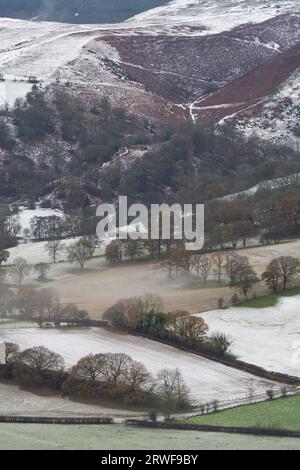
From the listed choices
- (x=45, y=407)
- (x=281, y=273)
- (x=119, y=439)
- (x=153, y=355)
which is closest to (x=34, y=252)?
(x=281, y=273)

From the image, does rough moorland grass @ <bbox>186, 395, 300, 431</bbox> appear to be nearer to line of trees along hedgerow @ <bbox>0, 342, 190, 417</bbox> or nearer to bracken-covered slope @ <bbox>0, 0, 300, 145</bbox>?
line of trees along hedgerow @ <bbox>0, 342, 190, 417</bbox>

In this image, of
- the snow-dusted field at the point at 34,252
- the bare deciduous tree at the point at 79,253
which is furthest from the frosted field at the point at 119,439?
the snow-dusted field at the point at 34,252

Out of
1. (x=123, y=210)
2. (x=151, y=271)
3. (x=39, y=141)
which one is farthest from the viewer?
(x=39, y=141)

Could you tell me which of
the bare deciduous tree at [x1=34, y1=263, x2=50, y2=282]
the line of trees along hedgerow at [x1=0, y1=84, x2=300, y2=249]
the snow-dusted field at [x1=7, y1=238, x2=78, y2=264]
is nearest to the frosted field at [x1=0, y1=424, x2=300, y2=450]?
the bare deciduous tree at [x1=34, y1=263, x2=50, y2=282]

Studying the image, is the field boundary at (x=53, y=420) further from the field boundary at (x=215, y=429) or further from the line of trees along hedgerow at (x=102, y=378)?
the line of trees along hedgerow at (x=102, y=378)

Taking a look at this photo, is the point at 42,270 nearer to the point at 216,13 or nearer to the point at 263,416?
the point at 263,416
